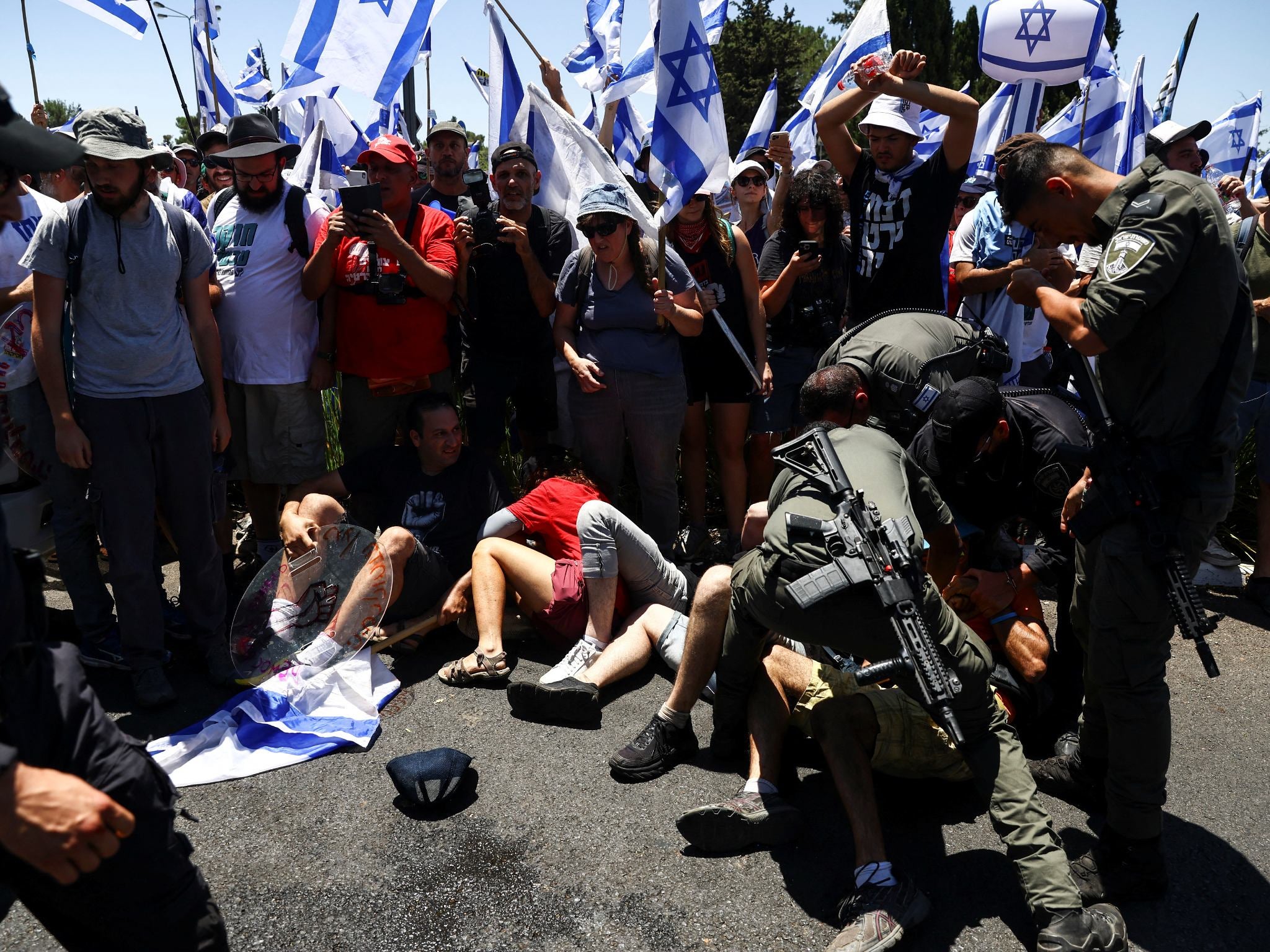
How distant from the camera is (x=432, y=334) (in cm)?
506

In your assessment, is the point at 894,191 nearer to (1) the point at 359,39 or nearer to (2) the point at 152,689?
(1) the point at 359,39

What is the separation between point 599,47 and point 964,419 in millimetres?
6049

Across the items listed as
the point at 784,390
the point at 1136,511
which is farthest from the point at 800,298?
the point at 1136,511

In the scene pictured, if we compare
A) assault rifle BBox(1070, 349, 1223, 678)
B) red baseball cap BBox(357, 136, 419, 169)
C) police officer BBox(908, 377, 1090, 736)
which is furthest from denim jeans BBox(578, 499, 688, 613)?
red baseball cap BBox(357, 136, 419, 169)

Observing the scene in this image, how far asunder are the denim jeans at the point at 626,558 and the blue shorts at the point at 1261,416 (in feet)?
10.1

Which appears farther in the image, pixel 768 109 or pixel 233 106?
pixel 233 106

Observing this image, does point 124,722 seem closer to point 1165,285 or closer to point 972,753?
point 972,753

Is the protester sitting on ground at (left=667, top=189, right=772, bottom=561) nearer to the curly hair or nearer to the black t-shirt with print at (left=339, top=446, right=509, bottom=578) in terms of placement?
the curly hair

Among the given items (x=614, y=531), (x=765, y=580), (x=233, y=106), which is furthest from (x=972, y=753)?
(x=233, y=106)

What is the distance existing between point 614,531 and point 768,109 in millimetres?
4386

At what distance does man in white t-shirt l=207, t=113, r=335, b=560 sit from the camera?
187 inches

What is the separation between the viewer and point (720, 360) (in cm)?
549

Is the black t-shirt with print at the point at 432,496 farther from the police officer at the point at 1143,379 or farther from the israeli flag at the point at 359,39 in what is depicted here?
the police officer at the point at 1143,379

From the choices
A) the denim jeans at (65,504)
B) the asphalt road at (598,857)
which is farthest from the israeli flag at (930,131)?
the denim jeans at (65,504)
